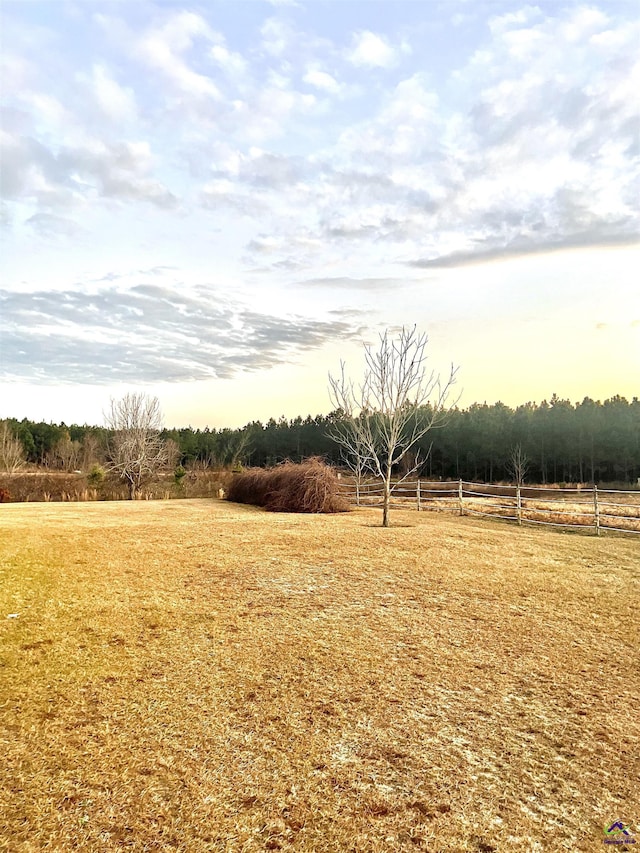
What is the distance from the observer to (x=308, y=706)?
3842mm

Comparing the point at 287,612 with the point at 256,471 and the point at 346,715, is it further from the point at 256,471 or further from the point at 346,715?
the point at 256,471

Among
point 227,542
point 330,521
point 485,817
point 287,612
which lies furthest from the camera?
point 330,521

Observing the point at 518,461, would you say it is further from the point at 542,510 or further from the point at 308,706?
the point at 308,706

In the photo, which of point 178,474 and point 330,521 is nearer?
point 330,521

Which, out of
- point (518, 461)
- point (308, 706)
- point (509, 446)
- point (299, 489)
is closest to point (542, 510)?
point (299, 489)

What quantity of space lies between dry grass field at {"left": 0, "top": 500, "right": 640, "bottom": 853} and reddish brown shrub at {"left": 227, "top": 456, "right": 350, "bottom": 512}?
848 centimetres

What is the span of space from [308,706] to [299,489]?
1283cm

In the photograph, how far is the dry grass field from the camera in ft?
8.90

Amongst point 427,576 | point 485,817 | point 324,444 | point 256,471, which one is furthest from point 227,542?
point 324,444

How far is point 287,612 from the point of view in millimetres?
5875

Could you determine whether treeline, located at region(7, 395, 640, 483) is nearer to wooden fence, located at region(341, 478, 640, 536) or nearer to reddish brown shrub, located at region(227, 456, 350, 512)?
wooden fence, located at region(341, 478, 640, 536)

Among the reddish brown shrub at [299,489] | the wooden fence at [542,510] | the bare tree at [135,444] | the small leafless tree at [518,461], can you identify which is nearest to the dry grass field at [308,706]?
the wooden fence at [542,510]

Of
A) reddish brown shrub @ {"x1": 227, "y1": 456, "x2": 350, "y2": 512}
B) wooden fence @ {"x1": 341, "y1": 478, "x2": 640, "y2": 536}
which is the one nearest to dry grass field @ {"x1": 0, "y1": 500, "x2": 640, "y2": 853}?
wooden fence @ {"x1": 341, "y1": 478, "x2": 640, "y2": 536}

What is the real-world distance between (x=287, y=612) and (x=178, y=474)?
22.9m
